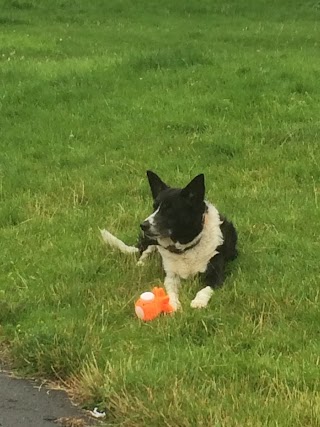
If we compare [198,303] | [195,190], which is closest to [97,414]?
[198,303]

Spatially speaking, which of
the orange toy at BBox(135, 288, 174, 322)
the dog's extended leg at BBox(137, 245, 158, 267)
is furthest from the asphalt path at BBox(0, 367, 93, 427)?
the dog's extended leg at BBox(137, 245, 158, 267)

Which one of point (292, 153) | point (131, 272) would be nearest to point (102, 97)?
point (292, 153)

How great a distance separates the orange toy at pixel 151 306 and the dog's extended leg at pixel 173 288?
8 centimetres

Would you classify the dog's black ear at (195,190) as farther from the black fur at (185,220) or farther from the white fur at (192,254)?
the white fur at (192,254)

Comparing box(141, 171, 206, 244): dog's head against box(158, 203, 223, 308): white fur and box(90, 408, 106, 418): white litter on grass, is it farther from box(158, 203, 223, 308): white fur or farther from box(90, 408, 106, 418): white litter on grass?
box(90, 408, 106, 418): white litter on grass

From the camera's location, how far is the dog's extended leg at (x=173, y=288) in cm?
561

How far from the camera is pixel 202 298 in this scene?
563 centimetres

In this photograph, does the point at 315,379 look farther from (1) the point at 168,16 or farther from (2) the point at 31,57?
(1) the point at 168,16

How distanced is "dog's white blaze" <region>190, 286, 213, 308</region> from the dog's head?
547 mm

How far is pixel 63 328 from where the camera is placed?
5145 millimetres

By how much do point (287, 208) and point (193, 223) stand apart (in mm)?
1646

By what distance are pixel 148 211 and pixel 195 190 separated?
5.26ft

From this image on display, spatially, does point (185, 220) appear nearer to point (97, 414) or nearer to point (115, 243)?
point (115, 243)

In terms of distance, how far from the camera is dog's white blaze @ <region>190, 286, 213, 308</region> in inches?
218
